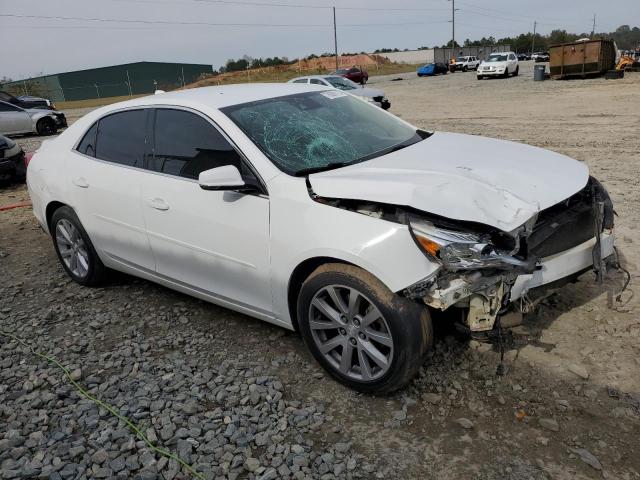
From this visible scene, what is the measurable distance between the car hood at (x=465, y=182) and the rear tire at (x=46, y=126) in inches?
678

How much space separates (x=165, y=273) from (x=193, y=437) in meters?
1.41

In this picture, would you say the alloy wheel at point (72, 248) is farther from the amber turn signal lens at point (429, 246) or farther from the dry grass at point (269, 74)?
the dry grass at point (269, 74)

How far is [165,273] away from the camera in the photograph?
3789 mm

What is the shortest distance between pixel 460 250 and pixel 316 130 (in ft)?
4.79

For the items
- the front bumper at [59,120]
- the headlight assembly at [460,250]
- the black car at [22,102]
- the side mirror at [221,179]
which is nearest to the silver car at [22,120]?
the front bumper at [59,120]

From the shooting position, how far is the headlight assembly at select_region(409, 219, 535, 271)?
8.31ft

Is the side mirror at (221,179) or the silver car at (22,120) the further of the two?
the silver car at (22,120)

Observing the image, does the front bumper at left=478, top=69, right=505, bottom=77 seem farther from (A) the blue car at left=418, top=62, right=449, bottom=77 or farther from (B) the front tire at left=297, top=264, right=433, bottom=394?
(B) the front tire at left=297, top=264, right=433, bottom=394

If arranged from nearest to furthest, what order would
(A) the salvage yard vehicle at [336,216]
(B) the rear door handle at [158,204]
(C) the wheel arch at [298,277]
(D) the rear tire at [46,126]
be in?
(A) the salvage yard vehicle at [336,216]
(C) the wheel arch at [298,277]
(B) the rear door handle at [158,204]
(D) the rear tire at [46,126]

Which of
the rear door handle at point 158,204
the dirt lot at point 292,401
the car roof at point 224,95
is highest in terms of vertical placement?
the car roof at point 224,95

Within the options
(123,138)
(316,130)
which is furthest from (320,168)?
(123,138)

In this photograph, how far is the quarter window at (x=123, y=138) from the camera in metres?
3.87

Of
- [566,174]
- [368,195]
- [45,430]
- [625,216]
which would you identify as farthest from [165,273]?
[625,216]

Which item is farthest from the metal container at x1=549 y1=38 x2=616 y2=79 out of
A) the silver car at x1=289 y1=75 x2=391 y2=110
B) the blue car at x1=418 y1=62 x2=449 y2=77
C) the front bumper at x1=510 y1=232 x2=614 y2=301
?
the front bumper at x1=510 y1=232 x2=614 y2=301
